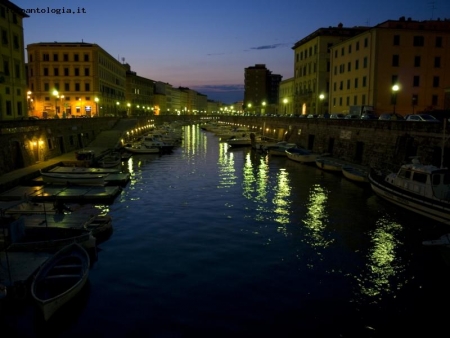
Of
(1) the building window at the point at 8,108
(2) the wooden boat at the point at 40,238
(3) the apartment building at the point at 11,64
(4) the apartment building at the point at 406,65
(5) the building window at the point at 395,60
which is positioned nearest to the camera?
(2) the wooden boat at the point at 40,238

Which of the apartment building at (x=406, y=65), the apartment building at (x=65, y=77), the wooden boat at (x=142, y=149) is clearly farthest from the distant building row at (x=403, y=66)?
the apartment building at (x=65, y=77)

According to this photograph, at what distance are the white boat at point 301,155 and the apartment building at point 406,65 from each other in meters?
15.1

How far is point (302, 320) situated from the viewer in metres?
14.2

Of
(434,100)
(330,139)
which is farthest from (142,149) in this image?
(434,100)

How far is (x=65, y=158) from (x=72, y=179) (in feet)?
42.9

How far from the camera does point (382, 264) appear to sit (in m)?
19.3

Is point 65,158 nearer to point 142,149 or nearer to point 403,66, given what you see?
point 142,149

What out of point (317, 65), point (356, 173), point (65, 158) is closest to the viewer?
point (356, 173)

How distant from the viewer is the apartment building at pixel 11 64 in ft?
177

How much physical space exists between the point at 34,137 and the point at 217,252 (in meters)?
31.1

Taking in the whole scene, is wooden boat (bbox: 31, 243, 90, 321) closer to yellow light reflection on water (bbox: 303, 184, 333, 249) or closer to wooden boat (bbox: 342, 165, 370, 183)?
yellow light reflection on water (bbox: 303, 184, 333, 249)

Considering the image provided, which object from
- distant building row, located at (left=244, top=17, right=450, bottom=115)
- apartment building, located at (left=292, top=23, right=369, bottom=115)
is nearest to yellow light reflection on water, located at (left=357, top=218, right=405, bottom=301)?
distant building row, located at (left=244, top=17, right=450, bottom=115)

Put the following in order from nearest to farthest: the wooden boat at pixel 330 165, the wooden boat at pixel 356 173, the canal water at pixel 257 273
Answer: the canal water at pixel 257 273 → the wooden boat at pixel 356 173 → the wooden boat at pixel 330 165

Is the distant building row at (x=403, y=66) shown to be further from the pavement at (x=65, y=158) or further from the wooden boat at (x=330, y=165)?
the pavement at (x=65, y=158)
